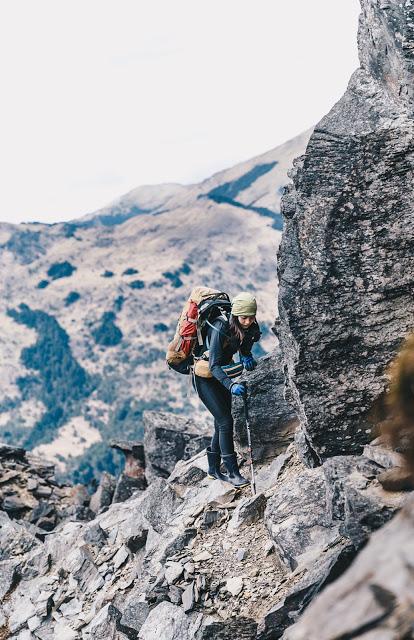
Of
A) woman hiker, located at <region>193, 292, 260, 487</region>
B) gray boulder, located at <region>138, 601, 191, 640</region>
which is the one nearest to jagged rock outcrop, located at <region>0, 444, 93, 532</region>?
woman hiker, located at <region>193, 292, 260, 487</region>

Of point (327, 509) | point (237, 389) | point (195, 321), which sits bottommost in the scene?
point (327, 509)

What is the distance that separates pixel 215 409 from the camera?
15586 mm

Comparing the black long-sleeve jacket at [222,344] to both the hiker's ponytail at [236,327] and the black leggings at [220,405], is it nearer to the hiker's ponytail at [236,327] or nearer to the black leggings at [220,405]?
the hiker's ponytail at [236,327]

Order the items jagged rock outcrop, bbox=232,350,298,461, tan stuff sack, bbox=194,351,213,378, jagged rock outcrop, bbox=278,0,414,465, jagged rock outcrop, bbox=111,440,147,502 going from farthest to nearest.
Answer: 1. jagged rock outcrop, bbox=111,440,147,502
2. jagged rock outcrop, bbox=232,350,298,461
3. tan stuff sack, bbox=194,351,213,378
4. jagged rock outcrop, bbox=278,0,414,465

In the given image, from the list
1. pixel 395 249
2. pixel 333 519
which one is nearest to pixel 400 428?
pixel 333 519

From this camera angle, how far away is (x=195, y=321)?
1512 centimetres

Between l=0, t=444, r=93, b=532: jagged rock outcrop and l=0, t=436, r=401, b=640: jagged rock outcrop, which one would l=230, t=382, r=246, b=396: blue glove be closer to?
l=0, t=436, r=401, b=640: jagged rock outcrop

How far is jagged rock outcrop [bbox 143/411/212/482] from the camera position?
25641 millimetres

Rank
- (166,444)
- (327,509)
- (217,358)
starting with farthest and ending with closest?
(166,444)
(217,358)
(327,509)

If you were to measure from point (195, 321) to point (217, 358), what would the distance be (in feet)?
3.46

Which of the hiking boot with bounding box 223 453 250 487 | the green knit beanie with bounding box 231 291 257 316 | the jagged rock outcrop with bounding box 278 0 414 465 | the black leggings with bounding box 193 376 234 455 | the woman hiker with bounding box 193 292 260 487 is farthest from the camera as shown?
the hiking boot with bounding box 223 453 250 487

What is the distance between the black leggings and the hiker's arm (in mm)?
998

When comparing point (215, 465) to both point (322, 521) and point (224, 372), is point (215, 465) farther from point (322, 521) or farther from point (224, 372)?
point (322, 521)

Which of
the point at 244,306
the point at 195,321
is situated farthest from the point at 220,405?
the point at 244,306
